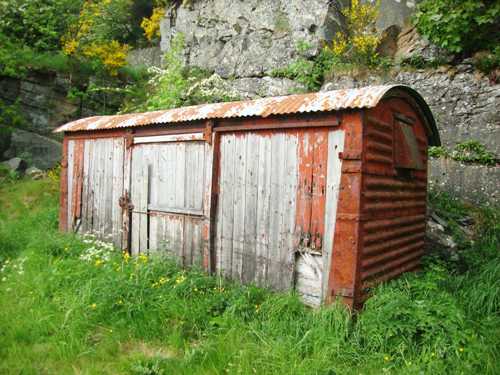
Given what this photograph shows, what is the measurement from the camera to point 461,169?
8.31m

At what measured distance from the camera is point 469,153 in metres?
8.34

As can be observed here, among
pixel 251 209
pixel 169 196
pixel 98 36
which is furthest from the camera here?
pixel 98 36

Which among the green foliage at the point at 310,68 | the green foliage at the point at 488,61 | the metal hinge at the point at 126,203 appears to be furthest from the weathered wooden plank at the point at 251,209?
the green foliage at the point at 310,68

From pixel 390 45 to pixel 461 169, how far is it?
4.42m

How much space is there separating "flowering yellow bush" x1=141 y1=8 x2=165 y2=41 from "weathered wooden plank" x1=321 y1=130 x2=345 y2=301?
14.6m

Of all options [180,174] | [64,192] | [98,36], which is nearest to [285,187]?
[180,174]

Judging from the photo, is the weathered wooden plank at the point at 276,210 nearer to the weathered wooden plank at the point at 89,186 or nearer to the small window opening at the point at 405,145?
the small window opening at the point at 405,145

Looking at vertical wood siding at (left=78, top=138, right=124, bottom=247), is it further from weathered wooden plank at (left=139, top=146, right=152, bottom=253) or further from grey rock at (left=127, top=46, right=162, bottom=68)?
grey rock at (left=127, top=46, right=162, bottom=68)

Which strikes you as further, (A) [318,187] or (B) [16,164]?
(B) [16,164]

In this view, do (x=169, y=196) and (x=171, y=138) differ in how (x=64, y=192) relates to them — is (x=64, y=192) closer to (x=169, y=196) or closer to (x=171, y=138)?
(x=169, y=196)

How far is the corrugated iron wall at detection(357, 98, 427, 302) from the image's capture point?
4.43 metres

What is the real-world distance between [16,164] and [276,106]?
394 inches

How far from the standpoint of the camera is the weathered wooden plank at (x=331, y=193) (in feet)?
14.7

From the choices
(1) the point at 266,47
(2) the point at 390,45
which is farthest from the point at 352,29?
(1) the point at 266,47
